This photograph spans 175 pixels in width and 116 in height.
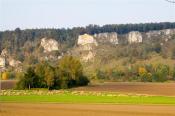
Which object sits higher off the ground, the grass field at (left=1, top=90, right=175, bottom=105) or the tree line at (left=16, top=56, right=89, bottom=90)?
the tree line at (left=16, top=56, right=89, bottom=90)

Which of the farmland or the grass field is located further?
the grass field

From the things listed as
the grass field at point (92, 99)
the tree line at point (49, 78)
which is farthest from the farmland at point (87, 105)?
the tree line at point (49, 78)

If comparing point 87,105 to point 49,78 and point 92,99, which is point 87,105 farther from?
point 49,78

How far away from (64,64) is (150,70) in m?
52.7

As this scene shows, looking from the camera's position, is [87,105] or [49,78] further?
[49,78]

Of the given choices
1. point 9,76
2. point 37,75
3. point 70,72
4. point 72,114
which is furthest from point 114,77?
point 72,114

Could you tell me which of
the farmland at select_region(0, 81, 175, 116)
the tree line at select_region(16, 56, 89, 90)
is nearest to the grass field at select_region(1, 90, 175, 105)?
the farmland at select_region(0, 81, 175, 116)

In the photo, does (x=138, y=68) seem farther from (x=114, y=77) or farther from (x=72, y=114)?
(x=72, y=114)

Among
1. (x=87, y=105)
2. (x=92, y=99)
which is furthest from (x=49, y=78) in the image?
(x=87, y=105)

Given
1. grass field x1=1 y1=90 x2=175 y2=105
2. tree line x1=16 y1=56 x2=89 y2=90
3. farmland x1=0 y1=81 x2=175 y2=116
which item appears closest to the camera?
farmland x1=0 y1=81 x2=175 y2=116

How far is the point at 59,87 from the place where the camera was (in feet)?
392

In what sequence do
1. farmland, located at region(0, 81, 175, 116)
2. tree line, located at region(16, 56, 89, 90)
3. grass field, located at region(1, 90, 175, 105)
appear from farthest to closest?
tree line, located at region(16, 56, 89, 90)
grass field, located at region(1, 90, 175, 105)
farmland, located at region(0, 81, 175, 116)

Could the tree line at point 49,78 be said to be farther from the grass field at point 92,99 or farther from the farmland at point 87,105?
the grass field at point 92,99

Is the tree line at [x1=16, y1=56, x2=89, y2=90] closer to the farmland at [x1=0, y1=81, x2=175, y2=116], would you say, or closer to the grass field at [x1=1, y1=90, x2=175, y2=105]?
the farmland at [x1=0, y1=81, x2=175, y2=116]
